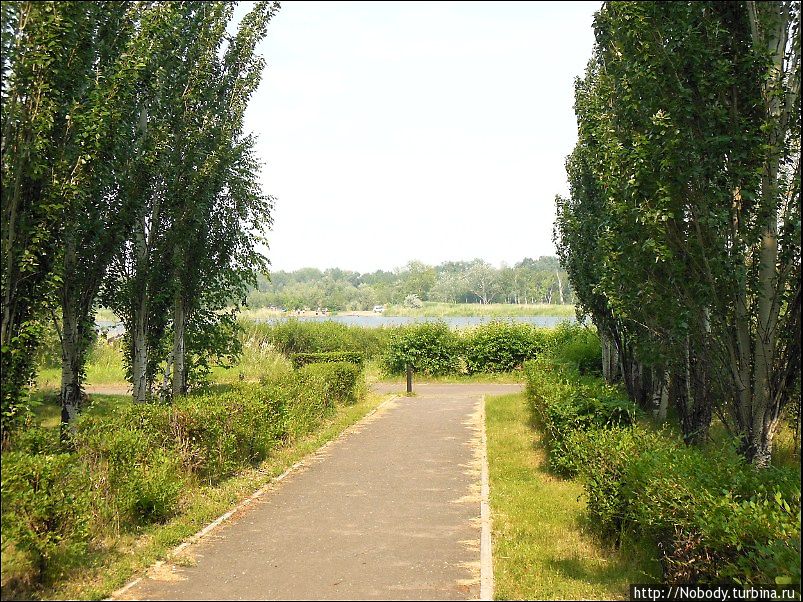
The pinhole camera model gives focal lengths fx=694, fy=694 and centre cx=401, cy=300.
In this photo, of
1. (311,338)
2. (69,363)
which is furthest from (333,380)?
(311,338)

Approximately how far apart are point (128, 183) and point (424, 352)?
20007 millimetres

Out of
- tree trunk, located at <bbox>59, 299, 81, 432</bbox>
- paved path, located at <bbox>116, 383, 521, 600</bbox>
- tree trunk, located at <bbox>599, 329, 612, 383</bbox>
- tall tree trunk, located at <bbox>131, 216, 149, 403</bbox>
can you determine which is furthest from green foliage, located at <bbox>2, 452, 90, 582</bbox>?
tree trunk, located at <bbox>599, 329, 612, 383</bbox>

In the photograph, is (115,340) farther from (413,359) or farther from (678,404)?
(678,404)

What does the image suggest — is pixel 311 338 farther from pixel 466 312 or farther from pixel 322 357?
pixel 466 312

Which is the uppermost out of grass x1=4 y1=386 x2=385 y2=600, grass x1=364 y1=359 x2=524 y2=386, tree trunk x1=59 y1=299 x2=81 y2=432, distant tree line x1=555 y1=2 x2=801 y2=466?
distant tree line x1=555 y1=2 x2=801 y2=466

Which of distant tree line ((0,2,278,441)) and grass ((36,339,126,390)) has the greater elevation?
distant tree line ((0,2,278,441))

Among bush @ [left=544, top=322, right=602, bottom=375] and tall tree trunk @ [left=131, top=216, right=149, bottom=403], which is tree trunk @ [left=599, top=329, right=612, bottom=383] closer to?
bush @ [left=544, top=322, right=602, bottom=375]

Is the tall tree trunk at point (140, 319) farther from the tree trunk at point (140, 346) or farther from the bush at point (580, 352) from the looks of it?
the bush at point (580, 352)

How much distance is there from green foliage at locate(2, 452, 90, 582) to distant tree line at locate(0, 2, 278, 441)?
1.40 meters

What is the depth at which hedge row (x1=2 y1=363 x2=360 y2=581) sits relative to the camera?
18.8ft

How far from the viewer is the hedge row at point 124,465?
225 inches

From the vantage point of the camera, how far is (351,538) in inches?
298

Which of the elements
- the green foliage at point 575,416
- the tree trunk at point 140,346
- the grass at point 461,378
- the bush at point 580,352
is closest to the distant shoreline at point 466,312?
the grass at point 461,378

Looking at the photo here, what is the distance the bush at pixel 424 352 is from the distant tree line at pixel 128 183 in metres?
14.2
